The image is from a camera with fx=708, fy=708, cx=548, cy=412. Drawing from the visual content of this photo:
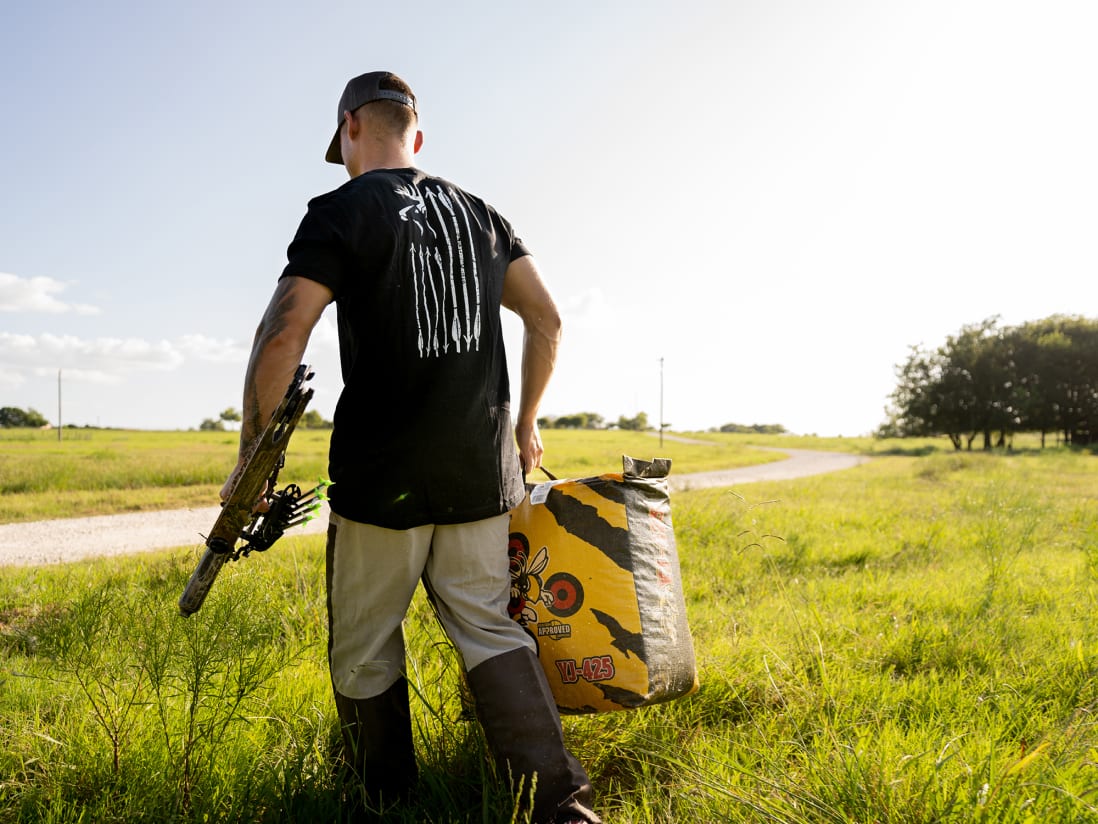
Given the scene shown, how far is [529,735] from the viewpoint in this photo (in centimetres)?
206

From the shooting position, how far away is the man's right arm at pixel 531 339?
2.69 m

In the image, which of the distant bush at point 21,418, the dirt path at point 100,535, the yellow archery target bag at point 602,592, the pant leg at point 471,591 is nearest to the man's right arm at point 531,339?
the yellow archery target bag at point 602,592

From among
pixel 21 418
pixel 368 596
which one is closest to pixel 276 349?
pixel 368 596

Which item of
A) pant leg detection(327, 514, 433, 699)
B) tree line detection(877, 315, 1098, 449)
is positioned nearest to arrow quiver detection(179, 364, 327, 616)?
pant leg detection(327, 514, 433, 699)

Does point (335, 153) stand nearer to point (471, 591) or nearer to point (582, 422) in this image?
point (471, 591)

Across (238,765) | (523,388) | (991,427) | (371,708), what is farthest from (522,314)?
(991,427)

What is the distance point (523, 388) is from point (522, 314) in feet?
0.97

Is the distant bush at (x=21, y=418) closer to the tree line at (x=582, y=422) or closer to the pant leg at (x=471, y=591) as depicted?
the tree line at (x=582, y=422)

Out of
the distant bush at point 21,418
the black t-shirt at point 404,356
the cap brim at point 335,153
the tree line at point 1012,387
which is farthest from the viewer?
the distant bush at point 21,418

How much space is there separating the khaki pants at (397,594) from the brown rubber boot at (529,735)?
0.20 feet

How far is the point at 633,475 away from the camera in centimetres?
241

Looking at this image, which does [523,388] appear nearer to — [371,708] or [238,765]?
[371,708]

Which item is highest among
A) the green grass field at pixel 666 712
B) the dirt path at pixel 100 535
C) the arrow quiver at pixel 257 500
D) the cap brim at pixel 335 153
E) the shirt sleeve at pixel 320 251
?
the cap brim at pixel 335 153

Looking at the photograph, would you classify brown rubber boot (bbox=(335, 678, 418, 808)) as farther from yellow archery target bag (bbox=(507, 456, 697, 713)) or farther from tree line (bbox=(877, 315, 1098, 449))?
tree line (bbox=(877, 315, 1098, 449))
